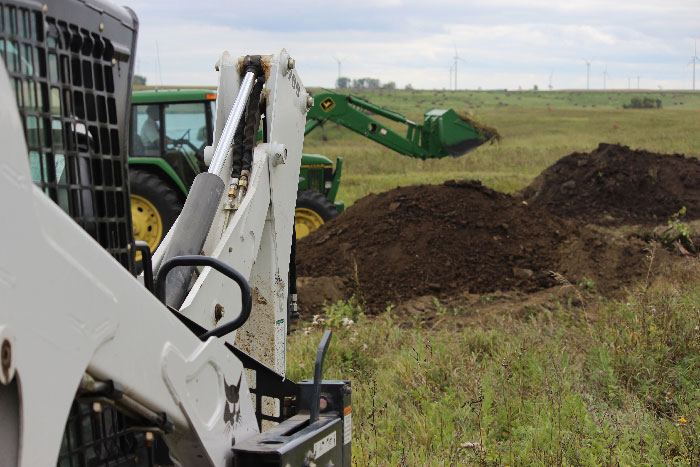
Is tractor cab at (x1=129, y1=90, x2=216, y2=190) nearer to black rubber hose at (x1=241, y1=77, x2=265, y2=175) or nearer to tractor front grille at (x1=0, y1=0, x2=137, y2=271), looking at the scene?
black rubber hose at (x1=241, y1=77, x2=265, y2=175)

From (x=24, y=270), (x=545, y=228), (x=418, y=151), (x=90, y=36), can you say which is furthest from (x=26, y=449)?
(x=418, y=151)

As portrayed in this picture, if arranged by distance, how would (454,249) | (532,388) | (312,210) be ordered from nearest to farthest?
(532,388), (454,249), (312,210)

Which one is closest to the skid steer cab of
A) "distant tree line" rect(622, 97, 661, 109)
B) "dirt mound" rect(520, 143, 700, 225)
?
"dirt mound" rect(520, 143, 700, 225)

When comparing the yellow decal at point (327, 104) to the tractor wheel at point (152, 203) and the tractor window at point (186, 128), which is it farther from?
the tractor wheel at point (152, 203)

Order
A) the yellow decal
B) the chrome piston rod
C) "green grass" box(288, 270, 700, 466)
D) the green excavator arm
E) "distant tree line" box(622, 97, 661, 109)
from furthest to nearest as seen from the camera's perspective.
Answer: "distant tree line" box(622, 97, 661, 109) < the green excavator arm < the yellow decal < "green grass" box(288, 270, 700, 466) < the chrome piston rod

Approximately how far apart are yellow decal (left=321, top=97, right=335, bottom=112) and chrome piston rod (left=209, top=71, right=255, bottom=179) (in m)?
9.17

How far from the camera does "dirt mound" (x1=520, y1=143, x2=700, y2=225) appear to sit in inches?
579

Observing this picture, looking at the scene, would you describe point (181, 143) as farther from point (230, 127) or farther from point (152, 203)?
point (230, 127)

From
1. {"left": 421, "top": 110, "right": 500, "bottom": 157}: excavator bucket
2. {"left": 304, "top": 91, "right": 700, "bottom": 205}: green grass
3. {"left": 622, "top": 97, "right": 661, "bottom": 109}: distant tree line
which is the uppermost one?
{"left": 421, "top": 110, "right": 500, "bottom": 157}: excavator bucket

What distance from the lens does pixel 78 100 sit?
1976 millimetres

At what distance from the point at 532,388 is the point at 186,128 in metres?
6.55

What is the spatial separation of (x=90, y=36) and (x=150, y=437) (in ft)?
3.25

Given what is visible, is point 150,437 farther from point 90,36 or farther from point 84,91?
point 90,36

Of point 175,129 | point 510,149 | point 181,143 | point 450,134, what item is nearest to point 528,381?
point 181,143
